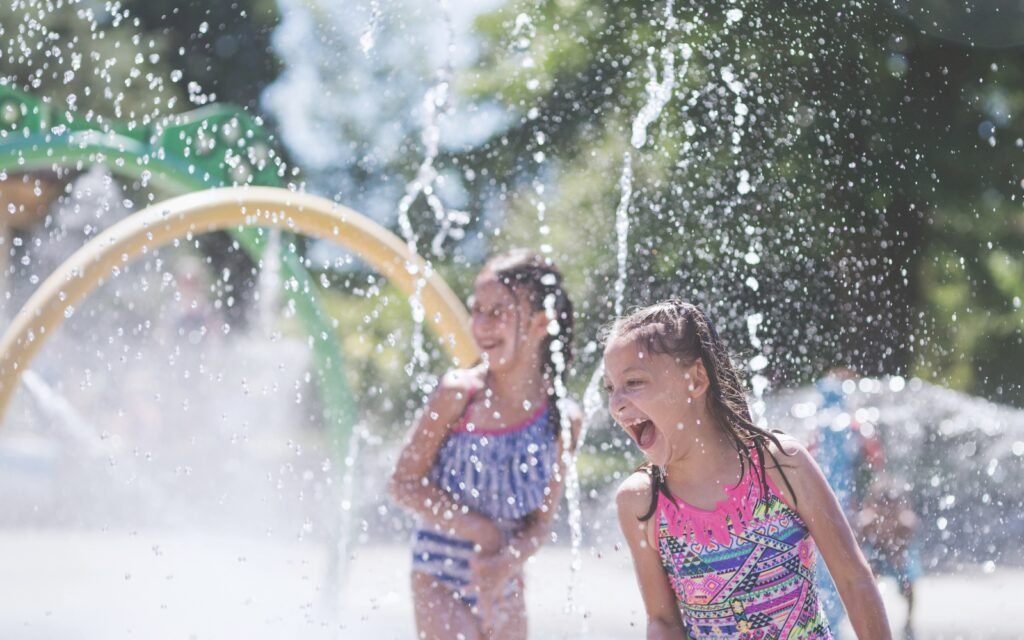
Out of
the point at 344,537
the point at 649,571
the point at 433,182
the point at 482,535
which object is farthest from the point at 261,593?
the point at 433,182

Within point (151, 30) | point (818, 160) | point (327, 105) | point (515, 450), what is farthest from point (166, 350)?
point (515, 450)

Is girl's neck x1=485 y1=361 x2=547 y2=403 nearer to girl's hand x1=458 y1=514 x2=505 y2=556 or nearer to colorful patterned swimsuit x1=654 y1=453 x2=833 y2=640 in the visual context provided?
girl's hand x1=458 y1=514 x2=505 y2=556

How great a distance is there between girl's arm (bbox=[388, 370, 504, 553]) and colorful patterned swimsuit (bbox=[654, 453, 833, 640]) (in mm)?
1113

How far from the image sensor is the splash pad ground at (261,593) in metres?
5.02

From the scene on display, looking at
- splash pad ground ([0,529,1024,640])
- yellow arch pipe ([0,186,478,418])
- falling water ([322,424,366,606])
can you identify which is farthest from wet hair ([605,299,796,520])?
falling water ([322,424,366,606])

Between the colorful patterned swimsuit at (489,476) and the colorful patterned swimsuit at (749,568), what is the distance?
1.17 m

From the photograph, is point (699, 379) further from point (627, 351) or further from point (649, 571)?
point (649, 571)

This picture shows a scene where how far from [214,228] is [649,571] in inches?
116

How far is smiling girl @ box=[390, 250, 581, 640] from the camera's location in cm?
328

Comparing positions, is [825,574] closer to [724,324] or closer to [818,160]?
[724,324]

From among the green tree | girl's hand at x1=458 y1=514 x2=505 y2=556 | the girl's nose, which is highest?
the green tree

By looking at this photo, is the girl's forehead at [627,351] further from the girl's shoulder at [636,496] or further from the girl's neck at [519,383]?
the girl's neck at [519,383]

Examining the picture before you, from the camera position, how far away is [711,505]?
225cm

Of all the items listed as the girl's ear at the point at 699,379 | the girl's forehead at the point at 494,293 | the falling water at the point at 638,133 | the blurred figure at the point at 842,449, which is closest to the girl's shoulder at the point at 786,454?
the girl's ear at the point at 699,379
